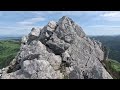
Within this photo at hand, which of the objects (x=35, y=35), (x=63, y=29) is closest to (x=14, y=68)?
(x=35, y=35)

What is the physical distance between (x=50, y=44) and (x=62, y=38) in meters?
2.22

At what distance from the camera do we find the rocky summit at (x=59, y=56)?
10.9 m

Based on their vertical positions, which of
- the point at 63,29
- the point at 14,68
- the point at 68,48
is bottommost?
the point at 14,68

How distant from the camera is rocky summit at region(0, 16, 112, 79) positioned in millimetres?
10906

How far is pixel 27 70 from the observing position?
10.3 meters

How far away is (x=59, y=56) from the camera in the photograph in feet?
44.6
